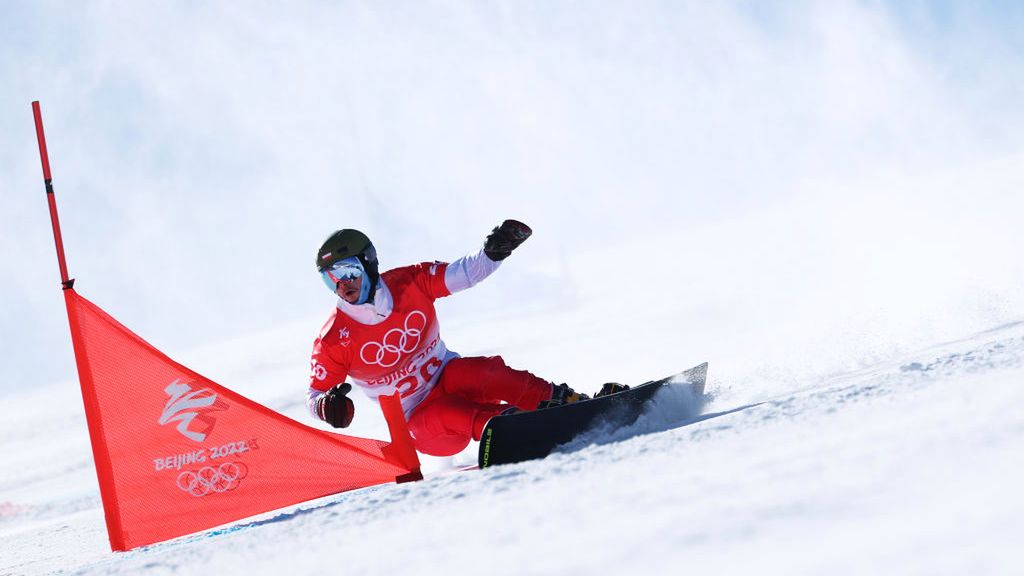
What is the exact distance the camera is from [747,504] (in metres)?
2.01

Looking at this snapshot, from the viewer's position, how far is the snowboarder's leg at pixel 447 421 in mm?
4555

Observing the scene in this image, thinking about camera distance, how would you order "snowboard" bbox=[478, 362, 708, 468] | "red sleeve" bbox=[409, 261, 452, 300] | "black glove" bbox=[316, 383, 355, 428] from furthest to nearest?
"red sleeve" bbox=[409, 261, 452, 300] < "black glove" bbox=[316, 383, 355, 428] < "snowboard" bbox=[478, 362, 708, 468]

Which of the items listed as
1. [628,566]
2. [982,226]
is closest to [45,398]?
[982,226]

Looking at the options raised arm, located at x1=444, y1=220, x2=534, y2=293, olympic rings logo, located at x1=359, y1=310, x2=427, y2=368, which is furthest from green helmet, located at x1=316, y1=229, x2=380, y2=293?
raised arm, located at x1=444, y1=220, x2=534, y2=293

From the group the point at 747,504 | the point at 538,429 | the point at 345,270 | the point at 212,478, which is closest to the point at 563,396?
the point at 538,429

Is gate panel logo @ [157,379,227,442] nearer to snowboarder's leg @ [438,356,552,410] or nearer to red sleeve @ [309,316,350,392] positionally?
red sleeve @ [309,316,350,392]

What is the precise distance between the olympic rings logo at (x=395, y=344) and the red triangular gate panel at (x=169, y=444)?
0.44 m

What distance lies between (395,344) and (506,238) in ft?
2.41

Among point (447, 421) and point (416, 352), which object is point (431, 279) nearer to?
point (416, 352)

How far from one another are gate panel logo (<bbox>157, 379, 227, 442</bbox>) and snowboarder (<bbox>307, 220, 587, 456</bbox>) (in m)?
0.46

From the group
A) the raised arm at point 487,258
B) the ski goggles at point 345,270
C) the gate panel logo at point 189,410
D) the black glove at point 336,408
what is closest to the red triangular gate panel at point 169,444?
the gate panel logo at point 189,410

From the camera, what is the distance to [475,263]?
4.58m

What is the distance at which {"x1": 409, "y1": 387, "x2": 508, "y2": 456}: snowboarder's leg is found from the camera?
14.9ft

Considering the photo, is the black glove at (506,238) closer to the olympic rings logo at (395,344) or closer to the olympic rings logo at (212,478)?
the olympic rings logo at (395,344)
